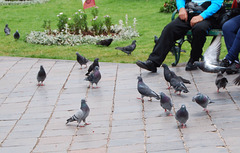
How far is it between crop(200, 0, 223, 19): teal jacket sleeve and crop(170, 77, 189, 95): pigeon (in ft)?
5.60

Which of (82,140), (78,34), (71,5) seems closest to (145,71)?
(82,140)

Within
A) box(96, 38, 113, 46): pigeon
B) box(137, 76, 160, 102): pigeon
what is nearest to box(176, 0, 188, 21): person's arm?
box(137, 76, 160, 102): pigeon

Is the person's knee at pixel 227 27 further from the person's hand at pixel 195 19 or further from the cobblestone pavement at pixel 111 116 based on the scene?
the cobblestone pavement at pixel 111 116

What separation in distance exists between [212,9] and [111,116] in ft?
10.3

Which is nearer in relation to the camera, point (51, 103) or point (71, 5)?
point (51, 103)

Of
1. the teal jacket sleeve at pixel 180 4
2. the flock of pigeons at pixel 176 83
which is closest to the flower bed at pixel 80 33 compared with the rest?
the flock of pigeons at pixel 176 83

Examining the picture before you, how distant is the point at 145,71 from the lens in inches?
335

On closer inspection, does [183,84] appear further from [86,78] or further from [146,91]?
[86,78]

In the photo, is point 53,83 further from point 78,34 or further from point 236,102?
point 78,34

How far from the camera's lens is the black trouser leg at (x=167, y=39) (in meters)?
8.23

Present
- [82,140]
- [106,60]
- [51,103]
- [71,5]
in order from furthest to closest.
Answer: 1. [71,5]
2. [106,60]
3. [51,103]
4. [82,140]

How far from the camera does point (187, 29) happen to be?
8.35 metres

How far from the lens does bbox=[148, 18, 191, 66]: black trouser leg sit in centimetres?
823

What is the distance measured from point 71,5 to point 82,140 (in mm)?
13980
